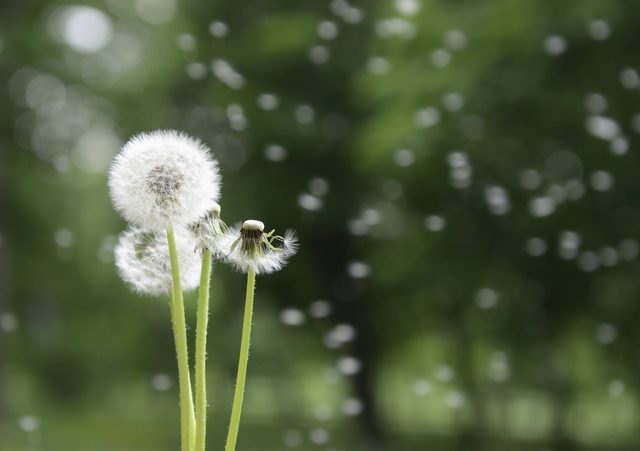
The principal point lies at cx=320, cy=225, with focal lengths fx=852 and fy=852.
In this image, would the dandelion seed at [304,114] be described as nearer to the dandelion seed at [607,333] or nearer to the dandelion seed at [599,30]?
the dandelion seed at [599,30]

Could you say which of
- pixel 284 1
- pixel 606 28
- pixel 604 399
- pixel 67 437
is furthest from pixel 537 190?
pixel 67 437

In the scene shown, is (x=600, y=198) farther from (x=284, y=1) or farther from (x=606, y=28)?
(x=284, y=1)

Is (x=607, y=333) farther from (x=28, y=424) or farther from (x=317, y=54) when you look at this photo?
(x=28, y=424)

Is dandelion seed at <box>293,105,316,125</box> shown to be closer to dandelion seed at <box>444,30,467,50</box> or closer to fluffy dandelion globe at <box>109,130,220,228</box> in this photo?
dandelion seed at <box>444,30,467,50</box>

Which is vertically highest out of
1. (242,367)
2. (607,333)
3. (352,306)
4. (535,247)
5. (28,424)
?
(352,306)

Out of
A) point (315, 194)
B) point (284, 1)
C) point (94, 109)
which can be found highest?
point (94, 109)

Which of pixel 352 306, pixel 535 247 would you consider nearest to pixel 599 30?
pixel 535 247

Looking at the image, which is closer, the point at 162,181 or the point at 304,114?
the point at 162,181
